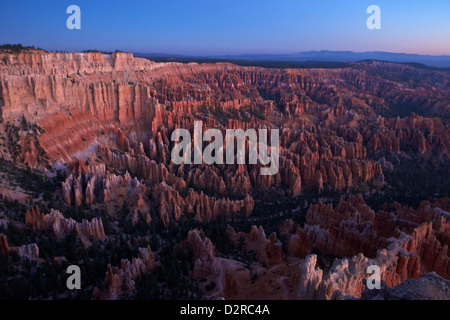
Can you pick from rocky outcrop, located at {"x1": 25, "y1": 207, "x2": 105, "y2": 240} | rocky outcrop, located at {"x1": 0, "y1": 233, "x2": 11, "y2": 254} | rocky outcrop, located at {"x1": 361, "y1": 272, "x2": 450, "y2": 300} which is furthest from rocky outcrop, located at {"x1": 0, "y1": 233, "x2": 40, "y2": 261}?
rocky outcrop, located at {"x1": 361, "y1": 272, "x2": 450, "y2": 300}

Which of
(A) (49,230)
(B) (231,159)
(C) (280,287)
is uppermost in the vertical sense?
(B) (231,159)

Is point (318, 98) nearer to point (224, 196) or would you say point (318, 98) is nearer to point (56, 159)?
point (224, 196)

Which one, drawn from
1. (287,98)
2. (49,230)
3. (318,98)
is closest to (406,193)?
(49,230)

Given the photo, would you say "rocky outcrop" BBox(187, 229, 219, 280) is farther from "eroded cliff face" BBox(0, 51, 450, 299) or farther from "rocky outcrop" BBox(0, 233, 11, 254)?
"rocky outcrop" BBox(0, 233, 11, 254)

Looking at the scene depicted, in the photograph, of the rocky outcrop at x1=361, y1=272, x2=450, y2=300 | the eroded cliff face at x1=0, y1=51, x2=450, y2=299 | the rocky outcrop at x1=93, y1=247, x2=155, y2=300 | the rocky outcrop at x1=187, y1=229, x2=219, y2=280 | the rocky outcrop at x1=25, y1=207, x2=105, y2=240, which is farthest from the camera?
the rocky outcrop at x1=25, y1=207, x2=105, y2=240

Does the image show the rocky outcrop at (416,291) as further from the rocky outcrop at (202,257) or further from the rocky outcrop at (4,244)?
the rocky outcrop at (4,244)

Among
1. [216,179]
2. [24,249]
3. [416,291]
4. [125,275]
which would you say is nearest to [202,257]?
[125,275]

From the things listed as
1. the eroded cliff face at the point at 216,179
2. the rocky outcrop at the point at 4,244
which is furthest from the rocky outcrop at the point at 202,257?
the rocky outcrop at the point at 4,244
